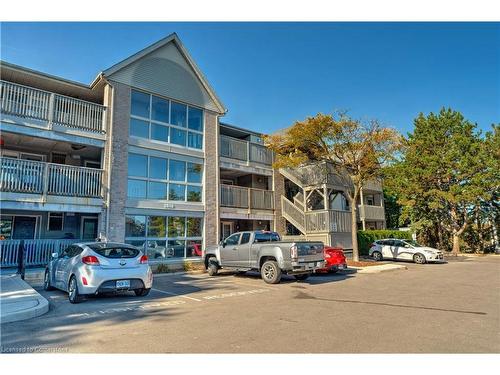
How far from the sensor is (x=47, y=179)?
43.3 feet

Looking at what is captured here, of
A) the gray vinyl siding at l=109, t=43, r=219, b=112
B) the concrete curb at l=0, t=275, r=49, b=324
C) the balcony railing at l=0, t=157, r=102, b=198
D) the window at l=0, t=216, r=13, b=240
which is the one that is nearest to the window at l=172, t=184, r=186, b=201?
the balcony railing at l=0, t=157, r=102, b=198

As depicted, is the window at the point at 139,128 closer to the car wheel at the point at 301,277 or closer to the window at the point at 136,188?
the window at the point at 136,188

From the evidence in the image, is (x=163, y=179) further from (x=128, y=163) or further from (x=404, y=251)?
(x=404, y=251)

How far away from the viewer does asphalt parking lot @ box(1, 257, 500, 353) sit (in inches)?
200

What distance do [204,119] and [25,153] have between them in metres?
8.61

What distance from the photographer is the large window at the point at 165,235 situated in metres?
15.5

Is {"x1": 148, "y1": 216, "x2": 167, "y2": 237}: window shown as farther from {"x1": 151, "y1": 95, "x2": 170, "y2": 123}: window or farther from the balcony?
the balcony

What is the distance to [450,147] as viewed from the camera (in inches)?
1160

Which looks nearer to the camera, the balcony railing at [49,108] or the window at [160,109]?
the balcony railing at [49,108]

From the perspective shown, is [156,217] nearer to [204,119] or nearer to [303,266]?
[204,119]

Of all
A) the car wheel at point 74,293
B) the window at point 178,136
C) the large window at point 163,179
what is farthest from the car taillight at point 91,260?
the window at point 178,136

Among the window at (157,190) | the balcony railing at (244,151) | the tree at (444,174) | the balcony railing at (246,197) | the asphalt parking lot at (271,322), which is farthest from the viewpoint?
the tree at (444,174)

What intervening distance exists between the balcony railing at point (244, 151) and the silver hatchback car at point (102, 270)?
11571 mm

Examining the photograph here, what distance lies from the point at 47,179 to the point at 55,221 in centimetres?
352
